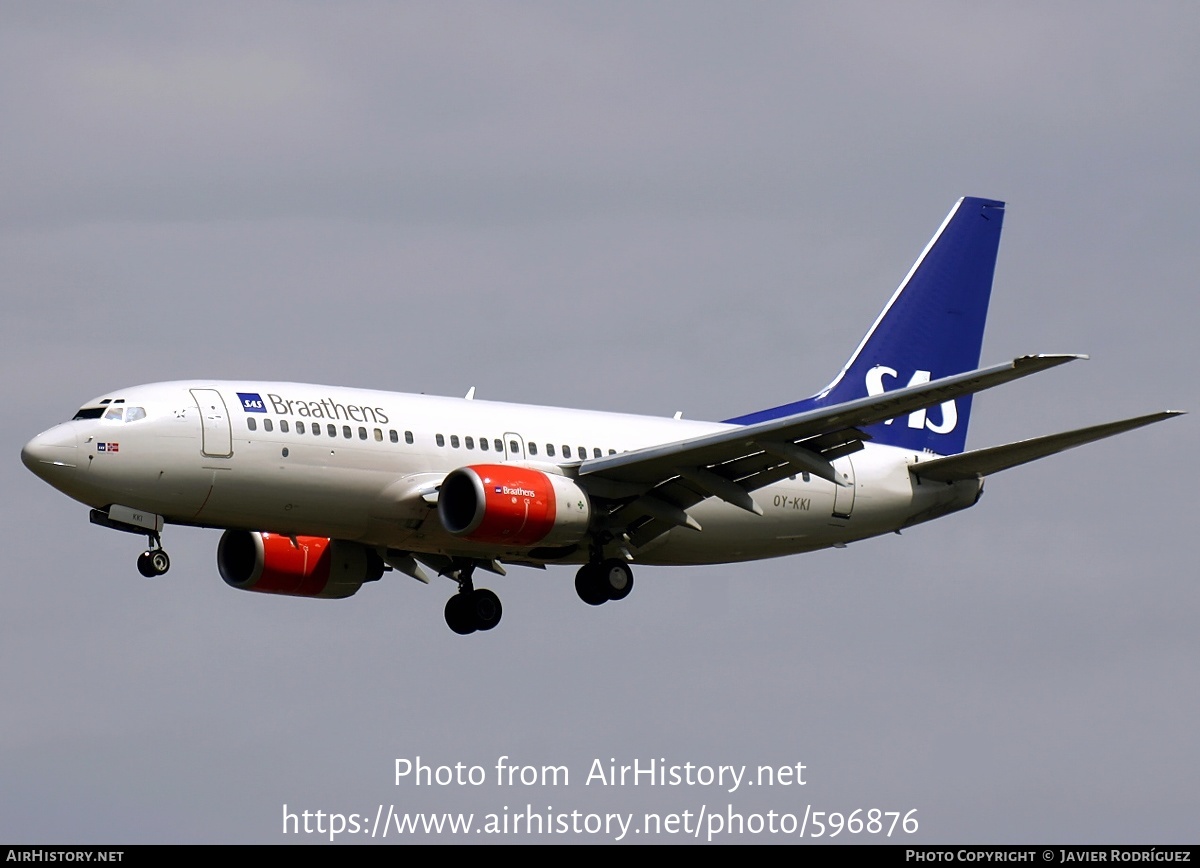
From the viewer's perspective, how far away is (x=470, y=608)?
2058 inches

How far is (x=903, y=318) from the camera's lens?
58250 mm

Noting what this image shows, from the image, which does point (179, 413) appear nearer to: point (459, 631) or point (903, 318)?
point (459, 631)

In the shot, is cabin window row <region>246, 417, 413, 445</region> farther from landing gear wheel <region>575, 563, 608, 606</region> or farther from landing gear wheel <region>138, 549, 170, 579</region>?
landing gear wheel <region>575, 563, 608, 606</region>

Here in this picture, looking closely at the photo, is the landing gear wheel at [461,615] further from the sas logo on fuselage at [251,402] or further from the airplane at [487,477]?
the sas logo on fuselage at [251,402]

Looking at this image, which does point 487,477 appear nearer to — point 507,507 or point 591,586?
point 507,507

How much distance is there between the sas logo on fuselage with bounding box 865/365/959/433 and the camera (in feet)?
185

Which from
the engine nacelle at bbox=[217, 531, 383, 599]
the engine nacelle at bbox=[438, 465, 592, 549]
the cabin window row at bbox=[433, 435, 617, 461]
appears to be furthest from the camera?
the engine nacelle at bbox=[217, 531, 383, 599]

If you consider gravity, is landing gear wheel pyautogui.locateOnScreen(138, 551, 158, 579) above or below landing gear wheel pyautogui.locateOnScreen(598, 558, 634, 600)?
below

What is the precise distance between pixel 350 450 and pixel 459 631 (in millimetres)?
8140

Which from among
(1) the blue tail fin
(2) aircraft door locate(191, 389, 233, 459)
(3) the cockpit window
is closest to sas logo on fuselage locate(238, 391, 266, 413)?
(2) aircraft door locate(191, 389, 233, 459)

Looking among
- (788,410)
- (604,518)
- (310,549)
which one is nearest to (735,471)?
(604,518)

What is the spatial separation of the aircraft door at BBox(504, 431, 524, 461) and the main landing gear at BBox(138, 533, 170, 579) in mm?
8026

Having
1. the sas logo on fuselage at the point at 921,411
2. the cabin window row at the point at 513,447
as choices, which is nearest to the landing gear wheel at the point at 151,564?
the cabin window row at the point at 513,447

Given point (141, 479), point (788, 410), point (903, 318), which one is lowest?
point (141, 479)
